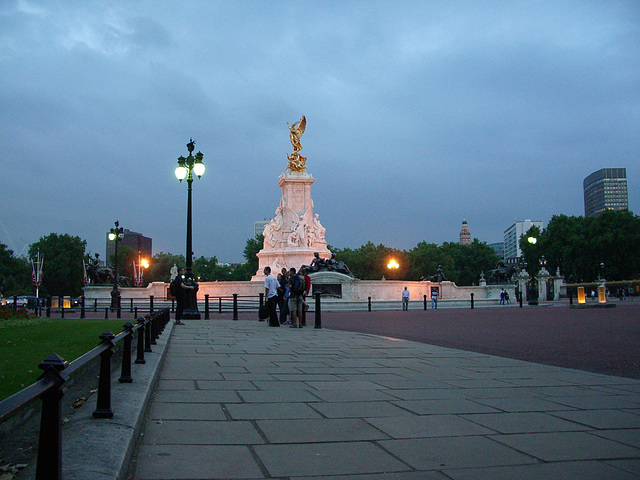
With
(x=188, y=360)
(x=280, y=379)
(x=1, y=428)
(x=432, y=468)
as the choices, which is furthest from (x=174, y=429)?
(x=188, y=360)

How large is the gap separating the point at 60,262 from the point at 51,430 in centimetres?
9419

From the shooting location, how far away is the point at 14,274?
84.1 m

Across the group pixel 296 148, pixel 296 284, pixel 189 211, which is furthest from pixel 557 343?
pixel 296 148

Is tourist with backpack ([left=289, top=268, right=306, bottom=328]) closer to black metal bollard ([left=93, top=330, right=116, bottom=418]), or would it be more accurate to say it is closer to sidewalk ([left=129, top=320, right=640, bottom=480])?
sidewalk ([left=129, top=320, right=640, bottom=480])

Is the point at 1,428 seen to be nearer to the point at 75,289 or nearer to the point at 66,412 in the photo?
the point at 66,412

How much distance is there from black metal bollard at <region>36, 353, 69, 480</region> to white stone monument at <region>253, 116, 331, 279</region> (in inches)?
1866

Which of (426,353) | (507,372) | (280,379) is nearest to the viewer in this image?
(280,379)

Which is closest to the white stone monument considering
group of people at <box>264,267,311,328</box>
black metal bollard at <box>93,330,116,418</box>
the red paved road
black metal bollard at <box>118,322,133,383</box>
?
group of people at <box>264,267,311,328</box>

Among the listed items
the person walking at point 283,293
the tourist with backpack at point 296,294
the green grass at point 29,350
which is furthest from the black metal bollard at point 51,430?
the person walking at point 283,293

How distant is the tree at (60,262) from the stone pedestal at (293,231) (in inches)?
1924

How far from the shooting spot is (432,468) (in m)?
3.95

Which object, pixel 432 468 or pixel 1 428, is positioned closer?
pixel 432 468

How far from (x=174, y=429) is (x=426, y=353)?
6833 mm

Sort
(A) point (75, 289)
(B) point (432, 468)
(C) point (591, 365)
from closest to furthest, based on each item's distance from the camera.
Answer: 1. (B) point (432, 468)
2. (C) point (591, 365)
3. (A) point (75, 289)
